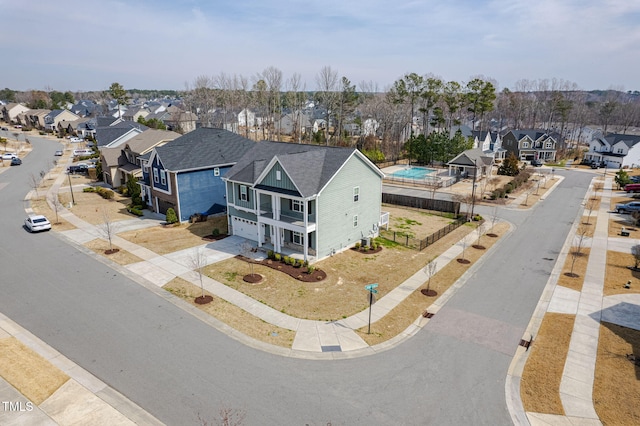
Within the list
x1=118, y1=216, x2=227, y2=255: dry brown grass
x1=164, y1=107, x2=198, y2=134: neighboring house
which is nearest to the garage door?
x1=118, y1=216, x2=227, y2=255: dry brown grass

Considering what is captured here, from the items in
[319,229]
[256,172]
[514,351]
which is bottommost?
[514,351]

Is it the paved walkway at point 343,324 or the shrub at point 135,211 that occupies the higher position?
the shrub at point 135,211

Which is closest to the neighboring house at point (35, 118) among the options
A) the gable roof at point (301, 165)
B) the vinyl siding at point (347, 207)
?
the gable roof at point (301, 165)

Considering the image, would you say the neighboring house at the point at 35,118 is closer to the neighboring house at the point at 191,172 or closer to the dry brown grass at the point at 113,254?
the neighboring house at the point at 191,172

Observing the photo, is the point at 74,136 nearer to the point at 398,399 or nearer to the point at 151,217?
the point at 151,217

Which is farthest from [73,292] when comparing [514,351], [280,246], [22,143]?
[22,143]

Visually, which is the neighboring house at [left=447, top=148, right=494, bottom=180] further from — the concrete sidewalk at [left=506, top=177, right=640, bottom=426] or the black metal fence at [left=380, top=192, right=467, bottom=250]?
the concrete sidewalk at [left=506, top=177, right=640, bottom=426]
